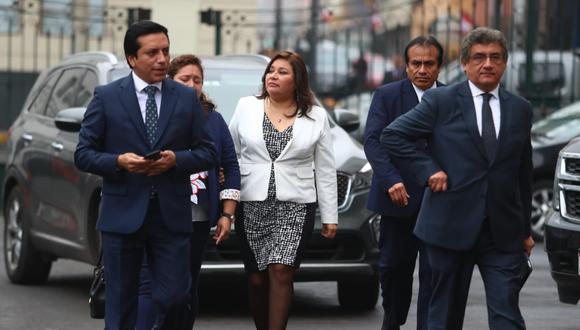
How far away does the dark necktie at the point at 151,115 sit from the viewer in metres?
7.80

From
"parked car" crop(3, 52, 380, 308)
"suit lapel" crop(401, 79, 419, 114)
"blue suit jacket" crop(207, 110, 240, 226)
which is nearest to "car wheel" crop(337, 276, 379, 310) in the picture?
"parked car" crop(3, 52, 380, 308)

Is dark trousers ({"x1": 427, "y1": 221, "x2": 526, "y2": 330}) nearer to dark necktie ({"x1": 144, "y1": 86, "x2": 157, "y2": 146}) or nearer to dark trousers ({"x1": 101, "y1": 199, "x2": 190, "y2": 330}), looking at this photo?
dark trousers ({"x1": 101, "y1": 199, "x2": 190, "y2": 330})

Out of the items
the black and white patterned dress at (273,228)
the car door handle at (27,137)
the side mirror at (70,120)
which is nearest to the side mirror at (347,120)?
the side mirror at (70,120)

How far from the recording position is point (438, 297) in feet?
25.9

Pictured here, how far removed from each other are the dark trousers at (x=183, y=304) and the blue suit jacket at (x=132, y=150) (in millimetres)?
452

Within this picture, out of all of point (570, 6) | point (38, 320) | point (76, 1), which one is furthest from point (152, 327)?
point (76, 1)

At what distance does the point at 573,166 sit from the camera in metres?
10.5

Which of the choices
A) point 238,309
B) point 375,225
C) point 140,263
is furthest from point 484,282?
point 238,309

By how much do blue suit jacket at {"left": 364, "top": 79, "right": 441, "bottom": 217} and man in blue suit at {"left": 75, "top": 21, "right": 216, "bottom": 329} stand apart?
1.63 metres

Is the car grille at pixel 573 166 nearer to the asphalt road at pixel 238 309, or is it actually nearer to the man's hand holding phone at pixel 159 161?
the asphalt road at pixel 238 309

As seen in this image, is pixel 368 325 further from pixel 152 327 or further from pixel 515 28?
pixel 515 28

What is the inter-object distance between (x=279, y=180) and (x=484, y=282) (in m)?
1.77

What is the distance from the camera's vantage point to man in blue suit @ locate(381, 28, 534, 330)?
7.72 m

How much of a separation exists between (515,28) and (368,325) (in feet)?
36.4
